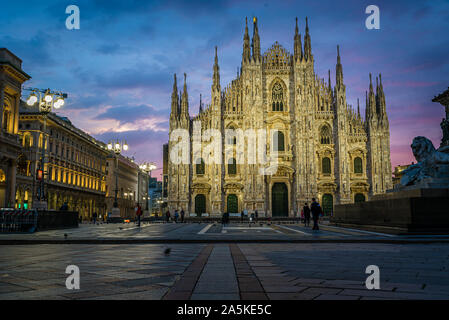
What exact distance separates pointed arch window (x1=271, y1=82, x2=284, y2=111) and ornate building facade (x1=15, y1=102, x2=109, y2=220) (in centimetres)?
2610

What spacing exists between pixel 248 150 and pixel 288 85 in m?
9.78

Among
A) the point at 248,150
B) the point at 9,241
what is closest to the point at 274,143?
the point at 248,150

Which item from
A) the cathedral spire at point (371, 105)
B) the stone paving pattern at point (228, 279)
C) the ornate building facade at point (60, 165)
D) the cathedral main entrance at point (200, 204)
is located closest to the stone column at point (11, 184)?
the ornate building facade at point (60, 165)

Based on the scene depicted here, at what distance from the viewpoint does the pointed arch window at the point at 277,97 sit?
47.1m

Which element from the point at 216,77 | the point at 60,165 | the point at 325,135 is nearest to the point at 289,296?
the point at 216,77

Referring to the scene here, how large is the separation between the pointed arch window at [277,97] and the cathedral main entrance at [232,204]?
12006 mm

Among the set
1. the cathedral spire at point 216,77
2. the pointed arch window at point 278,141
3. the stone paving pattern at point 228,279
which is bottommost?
the stone paving pattern at point 228,279

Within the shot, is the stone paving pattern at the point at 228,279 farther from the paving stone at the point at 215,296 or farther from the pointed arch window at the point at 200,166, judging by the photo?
the pointed arch window at the point at 200,166

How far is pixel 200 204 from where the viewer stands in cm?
4566

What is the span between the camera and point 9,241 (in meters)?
12.0

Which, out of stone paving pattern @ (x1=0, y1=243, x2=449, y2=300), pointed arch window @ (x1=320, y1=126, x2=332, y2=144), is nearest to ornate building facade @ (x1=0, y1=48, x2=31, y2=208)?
stone paving pattern @ (x1=0, y1=243, x2=449, y2=300)

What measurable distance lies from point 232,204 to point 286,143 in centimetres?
990

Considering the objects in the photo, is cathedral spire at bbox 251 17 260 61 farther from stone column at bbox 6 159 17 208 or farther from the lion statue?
the lion statue
